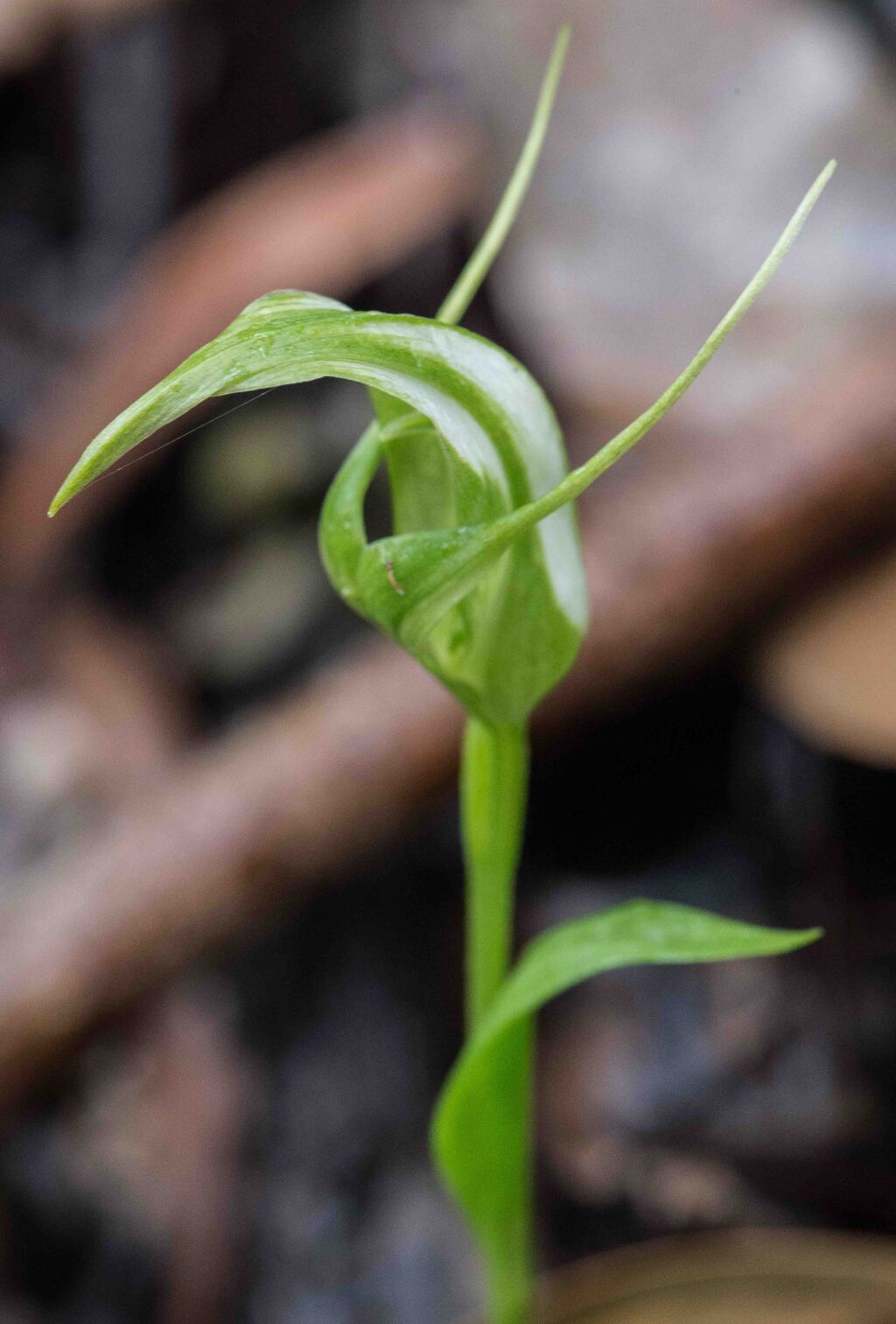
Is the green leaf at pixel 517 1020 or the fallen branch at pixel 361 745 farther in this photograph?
the fallen branch at pixel 361 745

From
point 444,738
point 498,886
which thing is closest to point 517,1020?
point 498,886

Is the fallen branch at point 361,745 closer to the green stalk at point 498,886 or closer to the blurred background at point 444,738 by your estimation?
the blurred background at point 444,738

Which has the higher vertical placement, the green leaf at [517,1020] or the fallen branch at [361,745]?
the green leaf at [517,1020]

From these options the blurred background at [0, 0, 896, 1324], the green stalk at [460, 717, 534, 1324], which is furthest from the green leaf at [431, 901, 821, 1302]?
the blurred background at [0, 0, 896, 1324]

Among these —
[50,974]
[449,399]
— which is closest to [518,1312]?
[50,974]

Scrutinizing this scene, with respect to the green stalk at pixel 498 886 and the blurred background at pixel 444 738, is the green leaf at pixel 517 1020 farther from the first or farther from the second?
the blurred background at pixel 444 738

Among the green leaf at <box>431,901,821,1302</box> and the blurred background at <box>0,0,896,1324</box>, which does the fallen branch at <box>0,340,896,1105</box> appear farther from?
the green leaf at <box>431,901,821,1302</box>

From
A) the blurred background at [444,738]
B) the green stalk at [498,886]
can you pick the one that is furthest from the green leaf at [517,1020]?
the blurred background at [444,738]

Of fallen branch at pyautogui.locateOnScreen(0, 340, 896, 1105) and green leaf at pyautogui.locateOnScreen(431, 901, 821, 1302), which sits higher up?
green leaf at pyautogui.locateOnScreen(431, 901, 821, 1302)
